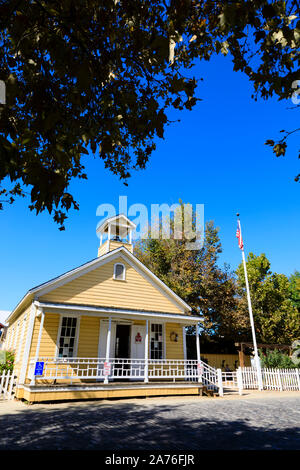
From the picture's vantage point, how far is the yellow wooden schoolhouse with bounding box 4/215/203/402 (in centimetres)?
1234

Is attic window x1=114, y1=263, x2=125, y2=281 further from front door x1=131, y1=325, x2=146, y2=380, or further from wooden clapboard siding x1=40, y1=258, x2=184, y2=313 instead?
front door x1=131, y1=325, x2=146, y2=380

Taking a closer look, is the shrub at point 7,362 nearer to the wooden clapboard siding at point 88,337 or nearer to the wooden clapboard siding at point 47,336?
the wooden clapboard siding at point 47,336

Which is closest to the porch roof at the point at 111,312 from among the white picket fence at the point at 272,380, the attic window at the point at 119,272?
the attic window at the point at 119,272

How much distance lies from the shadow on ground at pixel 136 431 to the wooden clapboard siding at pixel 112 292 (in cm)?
564

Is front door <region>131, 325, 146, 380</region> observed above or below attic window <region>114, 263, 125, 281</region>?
below

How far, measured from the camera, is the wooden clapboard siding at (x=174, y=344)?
16.4 meters

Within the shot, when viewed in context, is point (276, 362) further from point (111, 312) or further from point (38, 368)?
point (38, 368)

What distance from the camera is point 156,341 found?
16.4 m

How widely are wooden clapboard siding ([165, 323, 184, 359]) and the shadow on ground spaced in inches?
274

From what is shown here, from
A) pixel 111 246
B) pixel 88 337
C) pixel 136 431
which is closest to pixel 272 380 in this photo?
pixel 88 337

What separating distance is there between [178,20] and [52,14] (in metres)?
1.68

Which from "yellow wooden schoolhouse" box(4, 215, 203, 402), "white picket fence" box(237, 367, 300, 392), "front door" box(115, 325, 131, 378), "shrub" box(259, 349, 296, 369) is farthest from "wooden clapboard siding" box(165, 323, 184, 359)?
"shrub" box(259, 349, 296, 369)

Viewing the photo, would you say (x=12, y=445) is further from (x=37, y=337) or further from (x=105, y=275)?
(x=105, y=275)

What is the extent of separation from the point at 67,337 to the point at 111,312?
235 cm
